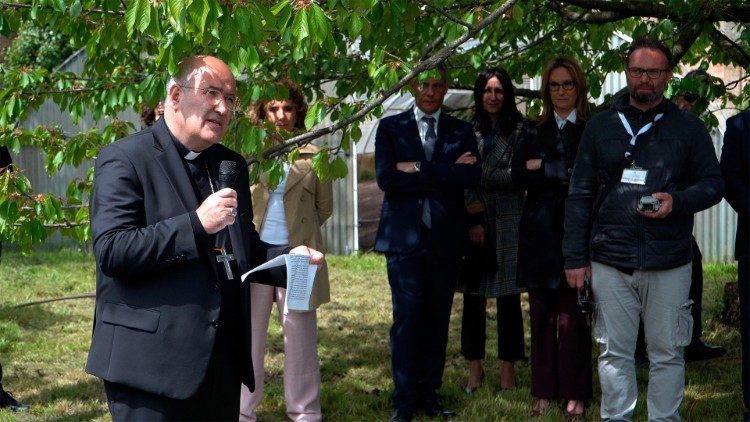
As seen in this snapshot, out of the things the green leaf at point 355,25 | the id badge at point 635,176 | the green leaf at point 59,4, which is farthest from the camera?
the id badge at point 635,176

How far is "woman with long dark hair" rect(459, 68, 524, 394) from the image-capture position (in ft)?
23.8

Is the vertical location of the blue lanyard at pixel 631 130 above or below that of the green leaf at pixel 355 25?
below

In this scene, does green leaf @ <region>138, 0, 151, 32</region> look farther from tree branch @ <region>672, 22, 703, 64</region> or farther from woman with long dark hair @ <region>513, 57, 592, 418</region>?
tree branch @ <region>672, 22, 703, 64</region>

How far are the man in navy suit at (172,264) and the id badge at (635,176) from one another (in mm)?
2533

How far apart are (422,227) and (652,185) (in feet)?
5.22

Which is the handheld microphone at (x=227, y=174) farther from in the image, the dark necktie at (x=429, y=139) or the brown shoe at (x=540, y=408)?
the brown shoe at (x=540, y=408)

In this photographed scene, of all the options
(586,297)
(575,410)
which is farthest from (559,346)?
(586,297)

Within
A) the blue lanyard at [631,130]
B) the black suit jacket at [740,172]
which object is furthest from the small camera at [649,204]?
the black suit jacket at [740,172]

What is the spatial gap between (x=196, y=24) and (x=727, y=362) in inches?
225

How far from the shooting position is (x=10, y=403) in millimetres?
7234

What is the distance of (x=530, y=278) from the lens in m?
6.80

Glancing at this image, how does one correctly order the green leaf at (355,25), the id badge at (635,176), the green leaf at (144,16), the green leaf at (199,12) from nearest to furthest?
the green leaf at (199,12), the green leaf at (144,16), the green leaf at (355,25), the id badge at (635,176)

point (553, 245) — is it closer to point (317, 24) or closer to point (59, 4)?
point (317, 24)

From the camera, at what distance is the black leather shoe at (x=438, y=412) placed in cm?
680
